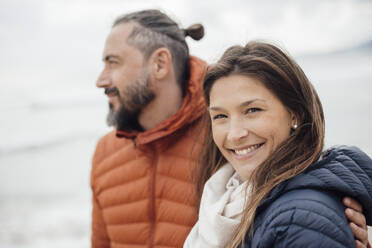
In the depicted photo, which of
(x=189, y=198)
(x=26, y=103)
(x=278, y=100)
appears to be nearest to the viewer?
(x=278, y=100)

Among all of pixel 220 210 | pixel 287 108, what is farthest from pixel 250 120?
pixel 220 210

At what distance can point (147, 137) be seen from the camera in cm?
219

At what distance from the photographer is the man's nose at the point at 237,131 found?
1.50 meters

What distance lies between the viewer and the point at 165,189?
2127 millimetres

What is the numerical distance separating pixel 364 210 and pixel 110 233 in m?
1.64

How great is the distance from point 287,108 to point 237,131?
242mm

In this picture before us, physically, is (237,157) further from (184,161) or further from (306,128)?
(184,161)

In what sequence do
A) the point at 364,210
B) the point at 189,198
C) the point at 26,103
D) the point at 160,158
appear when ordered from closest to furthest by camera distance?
the point at 364,210, the point at 189,198, the point at 160,158, the point at 26,103

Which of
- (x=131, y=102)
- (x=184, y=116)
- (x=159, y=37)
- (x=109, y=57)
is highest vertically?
(x=159, y=37)

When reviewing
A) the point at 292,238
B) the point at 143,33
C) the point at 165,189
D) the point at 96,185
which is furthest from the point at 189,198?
the point at 143,33

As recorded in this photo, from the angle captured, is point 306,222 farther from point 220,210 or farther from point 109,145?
point 109,145

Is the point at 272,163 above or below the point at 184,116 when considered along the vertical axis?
below

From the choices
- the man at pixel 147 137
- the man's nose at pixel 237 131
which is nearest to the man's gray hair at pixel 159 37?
the man at pixel 147 137

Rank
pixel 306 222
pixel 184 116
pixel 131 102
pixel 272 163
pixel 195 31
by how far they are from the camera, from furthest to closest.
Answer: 1. pixel 195 31
2. pixel 131 102
3. pixel 184 116
4. pixel 272 163
5. pixel 306 222
